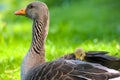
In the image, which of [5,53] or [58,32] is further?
[58,32]

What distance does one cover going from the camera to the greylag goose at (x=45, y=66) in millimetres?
6241

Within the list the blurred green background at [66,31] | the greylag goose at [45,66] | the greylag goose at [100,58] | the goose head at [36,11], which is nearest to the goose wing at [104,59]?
the greylag goose at [100,58]

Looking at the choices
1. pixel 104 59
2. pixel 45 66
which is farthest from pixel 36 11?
pixel 104 59

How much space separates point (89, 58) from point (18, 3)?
17344mm

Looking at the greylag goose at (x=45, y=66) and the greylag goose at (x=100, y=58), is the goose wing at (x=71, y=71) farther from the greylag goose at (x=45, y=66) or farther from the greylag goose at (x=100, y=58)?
the greylag goose at (x=100, y=58)

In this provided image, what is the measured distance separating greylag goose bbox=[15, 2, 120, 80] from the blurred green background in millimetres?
1142

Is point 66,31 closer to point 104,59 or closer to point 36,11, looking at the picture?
point 36,11

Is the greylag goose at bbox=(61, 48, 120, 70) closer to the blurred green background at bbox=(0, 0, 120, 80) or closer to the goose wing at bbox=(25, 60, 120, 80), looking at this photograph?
the goose wing at bbox=(25, 60, 120, 80)

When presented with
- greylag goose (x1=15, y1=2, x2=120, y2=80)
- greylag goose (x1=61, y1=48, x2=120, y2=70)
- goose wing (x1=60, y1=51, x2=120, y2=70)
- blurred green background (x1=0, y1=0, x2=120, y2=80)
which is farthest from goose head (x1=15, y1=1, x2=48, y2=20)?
blurred green background (x1=0, y1=0, x2=120, y2=80)

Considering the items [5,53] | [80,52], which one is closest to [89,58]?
[80,52]

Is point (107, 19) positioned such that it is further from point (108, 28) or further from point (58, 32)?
point (58, 32)

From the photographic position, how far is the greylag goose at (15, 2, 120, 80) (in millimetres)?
6241

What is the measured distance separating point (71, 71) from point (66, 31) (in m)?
8.14

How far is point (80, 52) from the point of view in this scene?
7.52 m
